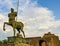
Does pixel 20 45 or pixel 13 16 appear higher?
pixel 13 16

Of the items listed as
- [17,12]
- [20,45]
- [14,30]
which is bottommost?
[20,45]

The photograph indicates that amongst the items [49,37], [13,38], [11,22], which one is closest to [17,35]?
[13,38]

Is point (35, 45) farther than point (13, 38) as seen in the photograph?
Yes

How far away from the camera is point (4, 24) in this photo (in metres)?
25.3

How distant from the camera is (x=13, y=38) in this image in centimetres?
2250

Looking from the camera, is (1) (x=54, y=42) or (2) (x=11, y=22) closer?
(2) (x=11, y=22)

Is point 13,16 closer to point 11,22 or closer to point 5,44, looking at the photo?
point 11,22

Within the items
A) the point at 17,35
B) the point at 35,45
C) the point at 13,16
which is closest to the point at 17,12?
the point at 13,16

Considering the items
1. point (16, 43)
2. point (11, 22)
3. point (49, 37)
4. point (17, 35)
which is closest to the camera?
point (16, 43)

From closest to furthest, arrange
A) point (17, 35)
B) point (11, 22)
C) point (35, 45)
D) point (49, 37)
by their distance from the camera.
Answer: point (17, 35), point (11, 22), point (35, 45), point (49, 37)

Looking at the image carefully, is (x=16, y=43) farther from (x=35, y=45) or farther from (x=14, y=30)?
(x=35, y=45)

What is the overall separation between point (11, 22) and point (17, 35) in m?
2.16

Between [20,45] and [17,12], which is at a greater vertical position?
[17,12]

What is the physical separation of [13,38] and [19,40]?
0.65m
